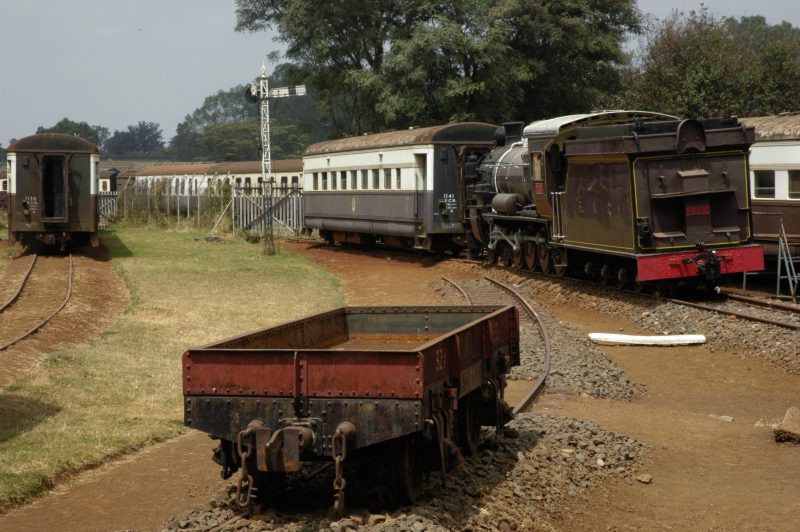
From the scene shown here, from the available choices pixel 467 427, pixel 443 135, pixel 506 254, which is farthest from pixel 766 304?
pixel 443 135

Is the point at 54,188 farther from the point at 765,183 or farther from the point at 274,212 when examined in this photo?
the point at 765,183

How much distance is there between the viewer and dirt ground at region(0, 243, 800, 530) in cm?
800

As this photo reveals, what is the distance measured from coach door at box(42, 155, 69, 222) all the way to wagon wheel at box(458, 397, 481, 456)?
20.0 metres

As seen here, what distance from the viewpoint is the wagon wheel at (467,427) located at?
867cm

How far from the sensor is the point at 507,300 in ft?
64.6

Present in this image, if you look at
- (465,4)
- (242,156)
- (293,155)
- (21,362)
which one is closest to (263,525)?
(21,362)

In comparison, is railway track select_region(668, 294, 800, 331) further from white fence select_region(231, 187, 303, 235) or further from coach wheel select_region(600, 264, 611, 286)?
white fence select_region(231, 187, 303, 235)

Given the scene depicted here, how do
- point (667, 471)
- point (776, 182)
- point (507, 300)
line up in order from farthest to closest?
1. point (776, 182)
2. point (507, 300)
3. point (667, 471)

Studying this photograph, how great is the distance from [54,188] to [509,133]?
1194 centimetres

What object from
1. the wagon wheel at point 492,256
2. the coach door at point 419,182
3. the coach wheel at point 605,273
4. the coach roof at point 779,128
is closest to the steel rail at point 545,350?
the coach wheel at point 605,273

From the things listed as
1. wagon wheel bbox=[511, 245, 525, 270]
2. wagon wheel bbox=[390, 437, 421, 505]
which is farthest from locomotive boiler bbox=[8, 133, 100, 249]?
wagon wheel bbox=[390, 437, 421, 505]

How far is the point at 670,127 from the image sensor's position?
1783 centimetres

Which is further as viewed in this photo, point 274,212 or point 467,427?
point 274,212

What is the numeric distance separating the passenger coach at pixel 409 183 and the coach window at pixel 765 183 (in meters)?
7.99
